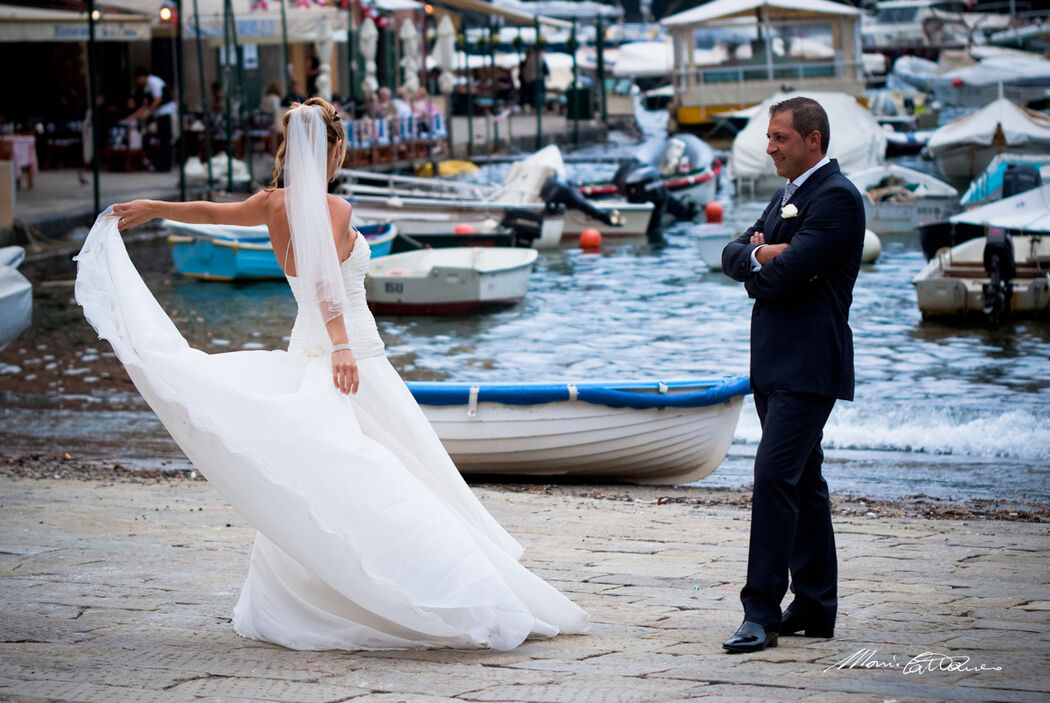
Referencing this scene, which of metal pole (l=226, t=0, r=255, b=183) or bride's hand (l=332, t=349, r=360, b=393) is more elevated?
metal pole (l=226, t=0, r=255, b=183)

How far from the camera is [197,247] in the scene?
1805 cm

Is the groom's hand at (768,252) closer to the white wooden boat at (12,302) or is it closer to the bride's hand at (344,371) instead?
the bride's hand at (344,371)

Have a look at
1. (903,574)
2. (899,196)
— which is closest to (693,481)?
(903,574)

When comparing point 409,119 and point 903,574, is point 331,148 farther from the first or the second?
point 409,119

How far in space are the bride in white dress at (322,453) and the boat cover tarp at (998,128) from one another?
86.1 ft

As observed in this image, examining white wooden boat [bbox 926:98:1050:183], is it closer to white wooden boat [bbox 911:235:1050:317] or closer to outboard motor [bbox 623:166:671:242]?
outboard motor [bbox 623:166:671:242]

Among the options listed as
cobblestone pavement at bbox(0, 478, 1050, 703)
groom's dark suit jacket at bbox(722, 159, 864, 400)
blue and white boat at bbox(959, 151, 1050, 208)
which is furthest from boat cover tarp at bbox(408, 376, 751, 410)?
blue and white boat at bbox(959, 151, 1050, 208)

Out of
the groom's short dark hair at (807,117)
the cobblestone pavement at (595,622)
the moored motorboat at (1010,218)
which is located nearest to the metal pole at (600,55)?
the moored motorboat at (1010,218)

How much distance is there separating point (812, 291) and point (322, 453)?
160cm

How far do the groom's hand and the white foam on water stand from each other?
6.20 meters

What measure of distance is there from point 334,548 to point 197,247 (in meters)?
15.0

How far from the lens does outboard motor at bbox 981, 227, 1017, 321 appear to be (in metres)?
14.5

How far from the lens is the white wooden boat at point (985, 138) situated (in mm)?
27688

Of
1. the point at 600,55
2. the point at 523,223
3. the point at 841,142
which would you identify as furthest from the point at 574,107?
the point at 523,223
